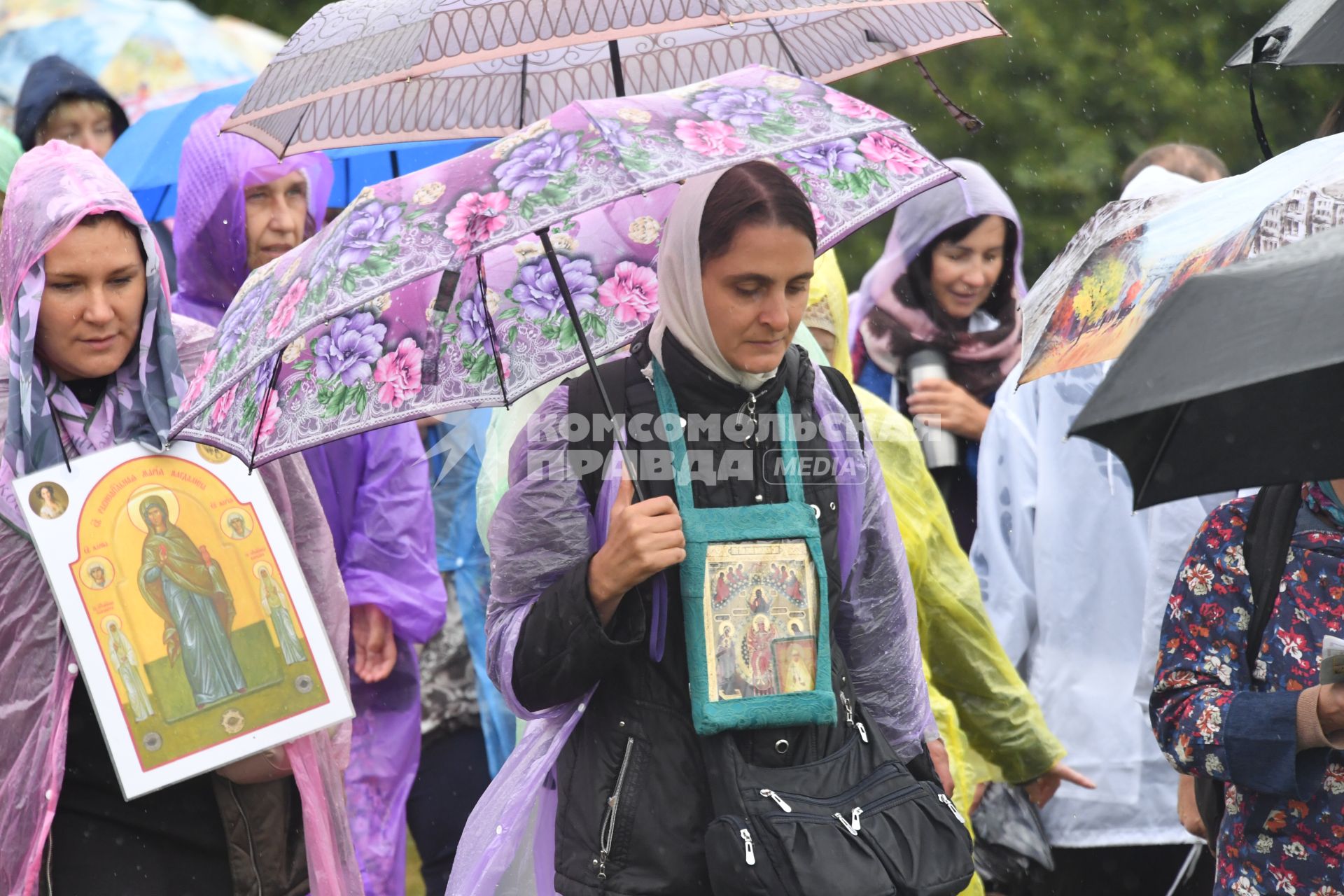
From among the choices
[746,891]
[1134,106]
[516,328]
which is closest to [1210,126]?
[1134,106]

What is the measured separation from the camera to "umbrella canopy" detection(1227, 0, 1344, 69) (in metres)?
4.15

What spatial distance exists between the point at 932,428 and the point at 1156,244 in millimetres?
2699

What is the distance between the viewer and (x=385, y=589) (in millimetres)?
5438

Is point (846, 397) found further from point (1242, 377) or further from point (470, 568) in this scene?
point (470, 568)

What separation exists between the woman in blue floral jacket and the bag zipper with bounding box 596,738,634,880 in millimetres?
1041

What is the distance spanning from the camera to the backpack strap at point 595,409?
12.0 ft

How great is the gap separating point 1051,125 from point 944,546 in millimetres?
8054

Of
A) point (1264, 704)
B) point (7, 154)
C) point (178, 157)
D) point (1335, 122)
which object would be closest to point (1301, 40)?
point (1335, 122)

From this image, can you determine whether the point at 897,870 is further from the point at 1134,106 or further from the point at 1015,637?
the point at 1134,106

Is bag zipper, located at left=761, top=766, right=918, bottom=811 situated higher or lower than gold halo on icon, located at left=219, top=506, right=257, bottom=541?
lower

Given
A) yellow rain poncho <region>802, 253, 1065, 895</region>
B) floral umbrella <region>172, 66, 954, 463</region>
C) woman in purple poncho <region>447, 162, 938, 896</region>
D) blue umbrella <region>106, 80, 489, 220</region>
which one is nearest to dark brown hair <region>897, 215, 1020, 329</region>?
yellow rain poncho <region>802, 253, 1065, 895</region>

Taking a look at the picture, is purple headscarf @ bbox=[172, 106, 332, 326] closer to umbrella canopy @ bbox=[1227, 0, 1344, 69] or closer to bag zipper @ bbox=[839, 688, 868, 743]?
bag zipper @ bbox=[839, 688, 868, 743]

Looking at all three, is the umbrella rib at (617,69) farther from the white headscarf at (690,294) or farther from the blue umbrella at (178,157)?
the blue umbrella at (178,157)

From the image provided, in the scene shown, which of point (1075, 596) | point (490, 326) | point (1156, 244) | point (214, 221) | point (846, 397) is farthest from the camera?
point (1075, 596)
